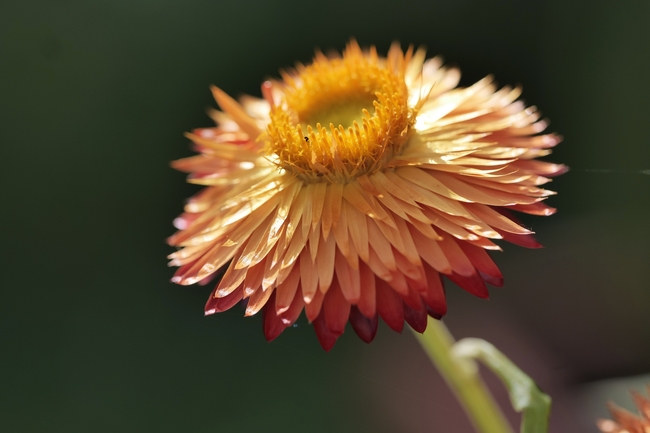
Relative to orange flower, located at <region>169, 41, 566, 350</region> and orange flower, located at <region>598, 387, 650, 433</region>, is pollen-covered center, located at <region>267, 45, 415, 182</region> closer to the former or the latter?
orange flower, located at <region>169, 41, 566, 350</region>

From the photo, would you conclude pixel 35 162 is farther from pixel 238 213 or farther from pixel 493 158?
pixel 493 158

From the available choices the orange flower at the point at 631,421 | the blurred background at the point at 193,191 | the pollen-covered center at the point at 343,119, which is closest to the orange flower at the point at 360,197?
the pollen-covered center at the point at 343,119

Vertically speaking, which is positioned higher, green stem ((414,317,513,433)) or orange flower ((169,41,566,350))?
orange flower ((169,41,566,350))

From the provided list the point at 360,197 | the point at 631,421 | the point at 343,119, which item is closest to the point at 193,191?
the point at 343,119

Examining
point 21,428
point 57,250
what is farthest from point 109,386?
point 57,250

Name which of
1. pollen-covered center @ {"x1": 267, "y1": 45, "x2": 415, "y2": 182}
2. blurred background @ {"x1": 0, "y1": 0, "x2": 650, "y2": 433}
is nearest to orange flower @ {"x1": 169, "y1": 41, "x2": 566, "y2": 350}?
pollen-covered center @ {"x1": 267, "y1": 45, "x2": 415, "y2": 182}
